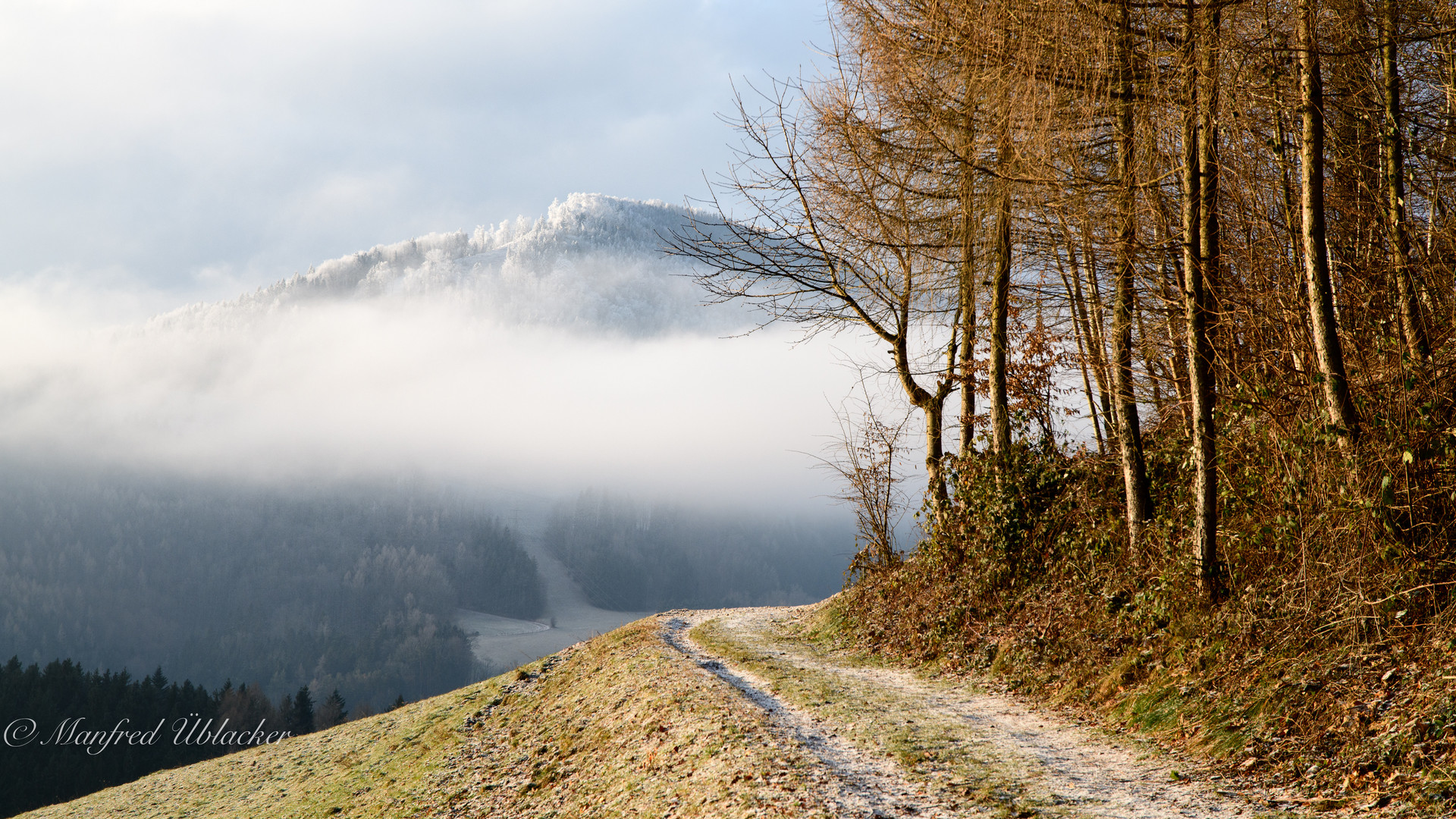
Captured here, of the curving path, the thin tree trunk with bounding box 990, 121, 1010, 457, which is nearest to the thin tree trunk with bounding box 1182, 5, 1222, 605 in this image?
the curving path

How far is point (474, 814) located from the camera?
31.1 ft

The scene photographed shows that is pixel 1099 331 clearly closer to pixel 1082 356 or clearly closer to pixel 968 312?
pixel 1082 356

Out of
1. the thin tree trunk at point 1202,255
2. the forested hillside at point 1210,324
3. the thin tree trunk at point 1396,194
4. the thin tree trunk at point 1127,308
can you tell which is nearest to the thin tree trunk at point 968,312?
the forested hillside at point 1210,324

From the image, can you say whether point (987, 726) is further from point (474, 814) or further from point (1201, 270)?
point (474, 814)

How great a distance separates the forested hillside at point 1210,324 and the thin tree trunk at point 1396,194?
0.05 metres

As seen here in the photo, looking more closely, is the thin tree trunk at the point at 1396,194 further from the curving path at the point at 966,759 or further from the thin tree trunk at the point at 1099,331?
the curving path at the point at 966,759

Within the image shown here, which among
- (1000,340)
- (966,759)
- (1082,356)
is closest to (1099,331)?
(1082,356)

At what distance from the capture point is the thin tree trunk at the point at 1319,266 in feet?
21.3

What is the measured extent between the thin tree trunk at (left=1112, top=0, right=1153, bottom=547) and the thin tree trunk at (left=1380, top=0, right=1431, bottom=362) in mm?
2118

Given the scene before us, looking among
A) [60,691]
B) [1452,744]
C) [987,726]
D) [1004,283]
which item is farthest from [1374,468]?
[60,691]

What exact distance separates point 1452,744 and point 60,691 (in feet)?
264

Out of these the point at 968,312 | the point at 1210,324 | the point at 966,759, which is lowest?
the point at 966,759

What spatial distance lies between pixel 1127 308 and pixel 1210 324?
4.11 feet

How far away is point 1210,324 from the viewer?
307 inches
